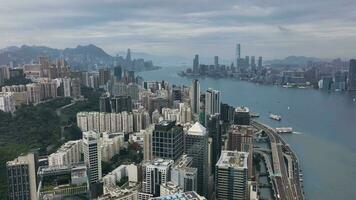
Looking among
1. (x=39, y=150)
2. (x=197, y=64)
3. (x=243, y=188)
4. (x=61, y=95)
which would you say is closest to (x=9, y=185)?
(x=39, y=150)

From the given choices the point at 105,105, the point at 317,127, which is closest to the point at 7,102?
the point at 105,105

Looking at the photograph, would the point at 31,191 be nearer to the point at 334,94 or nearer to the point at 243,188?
the point at 243,188

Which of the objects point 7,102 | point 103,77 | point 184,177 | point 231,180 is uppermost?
point 103,77

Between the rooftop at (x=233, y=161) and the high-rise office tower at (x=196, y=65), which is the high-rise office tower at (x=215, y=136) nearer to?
the rooftop at (x=233, y=161)

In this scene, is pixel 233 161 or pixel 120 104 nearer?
pixel 233 161

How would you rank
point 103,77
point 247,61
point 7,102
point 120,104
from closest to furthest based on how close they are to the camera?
point 7,102
point 120,104
point 103,77
point 247,61

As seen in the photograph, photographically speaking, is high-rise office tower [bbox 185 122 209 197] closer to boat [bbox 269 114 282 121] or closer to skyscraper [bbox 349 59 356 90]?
boat [bbox 269 114 282 121]

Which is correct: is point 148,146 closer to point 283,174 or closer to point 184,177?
point 184,177
